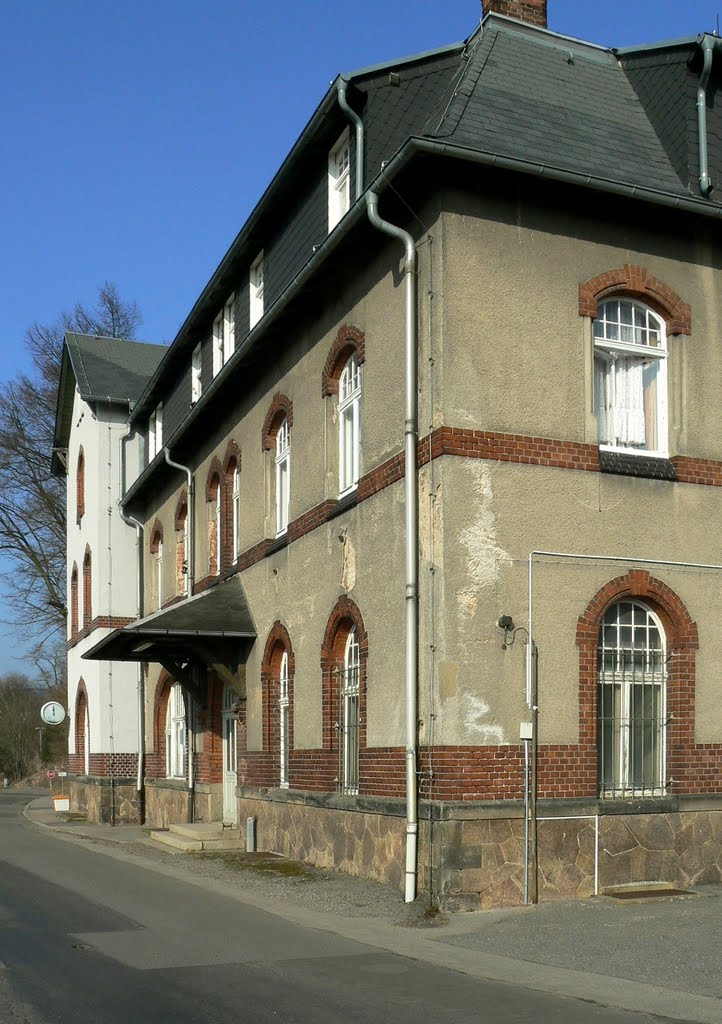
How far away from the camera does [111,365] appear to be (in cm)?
3450

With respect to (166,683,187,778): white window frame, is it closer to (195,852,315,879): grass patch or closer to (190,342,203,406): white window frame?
(190,342,203,406): white window frame

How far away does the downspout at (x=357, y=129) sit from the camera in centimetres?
1504

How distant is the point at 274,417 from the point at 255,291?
2600 millimetres

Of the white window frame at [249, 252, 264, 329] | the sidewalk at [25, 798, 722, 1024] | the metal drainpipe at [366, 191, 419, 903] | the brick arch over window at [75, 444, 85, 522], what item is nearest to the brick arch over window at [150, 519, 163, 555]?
the brick arch over window at [75, 444, 85, 522]

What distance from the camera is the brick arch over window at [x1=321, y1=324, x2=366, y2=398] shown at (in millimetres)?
15508

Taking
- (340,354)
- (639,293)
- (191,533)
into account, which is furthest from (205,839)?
(639,293)

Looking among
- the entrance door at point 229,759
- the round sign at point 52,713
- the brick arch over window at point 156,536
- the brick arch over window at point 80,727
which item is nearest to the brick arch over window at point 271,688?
the entrance door at point 229,759

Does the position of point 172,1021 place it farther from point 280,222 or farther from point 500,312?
point 280,222

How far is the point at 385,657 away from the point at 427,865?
2.55 meters

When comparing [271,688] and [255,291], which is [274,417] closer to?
[255,291]

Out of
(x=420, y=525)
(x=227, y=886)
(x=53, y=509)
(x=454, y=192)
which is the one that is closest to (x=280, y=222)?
(x=454, y=192)

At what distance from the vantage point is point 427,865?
498 inches

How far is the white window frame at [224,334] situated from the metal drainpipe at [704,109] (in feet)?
30.5

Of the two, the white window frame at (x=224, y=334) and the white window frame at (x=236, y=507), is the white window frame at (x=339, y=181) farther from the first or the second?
the white window frame at (x=236, y=507)
